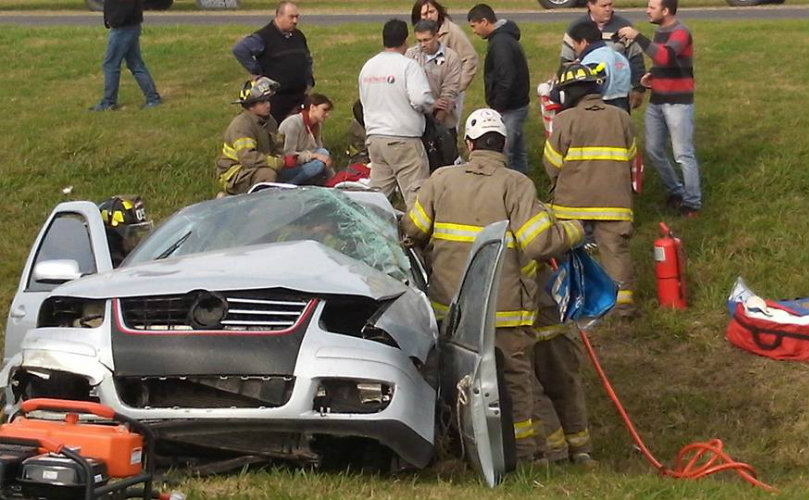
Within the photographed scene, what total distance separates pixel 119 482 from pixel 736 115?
10.7 metres

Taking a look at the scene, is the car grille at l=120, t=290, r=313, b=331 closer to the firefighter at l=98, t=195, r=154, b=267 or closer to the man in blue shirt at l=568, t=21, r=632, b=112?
the firefighter at l=98, t=195, r=154, b=267

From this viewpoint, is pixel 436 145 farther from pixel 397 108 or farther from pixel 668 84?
pixel 668 84

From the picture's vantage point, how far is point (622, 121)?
9.49 meters

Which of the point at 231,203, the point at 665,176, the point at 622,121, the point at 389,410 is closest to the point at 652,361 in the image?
the point at 622,121

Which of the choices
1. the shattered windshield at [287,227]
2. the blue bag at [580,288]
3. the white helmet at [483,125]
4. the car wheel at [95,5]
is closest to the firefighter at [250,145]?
the shattered windshield at [287,227]

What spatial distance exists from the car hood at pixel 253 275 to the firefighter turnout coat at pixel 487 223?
28.0 inches

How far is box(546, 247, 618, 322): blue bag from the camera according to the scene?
719 cm

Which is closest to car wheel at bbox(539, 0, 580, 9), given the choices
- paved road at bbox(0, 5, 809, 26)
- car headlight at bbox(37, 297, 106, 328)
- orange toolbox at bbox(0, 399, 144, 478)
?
paved road at bbox(0, 5, 809, 26)

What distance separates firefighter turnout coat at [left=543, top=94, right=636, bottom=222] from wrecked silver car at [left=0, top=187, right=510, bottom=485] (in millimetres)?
3234

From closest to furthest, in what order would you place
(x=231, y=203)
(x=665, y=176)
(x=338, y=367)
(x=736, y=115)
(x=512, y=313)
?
(x=338, y=367) < (x=512, y=313) < (x=231, y=203) < (x=665, y=176) < (x=736, y=115)

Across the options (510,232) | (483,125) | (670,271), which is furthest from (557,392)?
(670,271)

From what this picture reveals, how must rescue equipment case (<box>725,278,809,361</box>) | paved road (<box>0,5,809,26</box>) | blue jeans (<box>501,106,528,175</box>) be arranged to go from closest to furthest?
1. rescue equipment case (<box>725,278,809,361</box>)
2. blue jeans (<box>501,106,528,175</box>)
3. paved road (<box>0,5,809,26</box>)

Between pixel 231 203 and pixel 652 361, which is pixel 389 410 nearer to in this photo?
pixel 231 203

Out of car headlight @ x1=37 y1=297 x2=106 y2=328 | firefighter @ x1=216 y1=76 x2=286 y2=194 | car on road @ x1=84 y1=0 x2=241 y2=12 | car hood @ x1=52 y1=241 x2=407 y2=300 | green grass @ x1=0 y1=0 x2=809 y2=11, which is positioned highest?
car hood @ x1=52 y1=241 x2=407 y2=300
